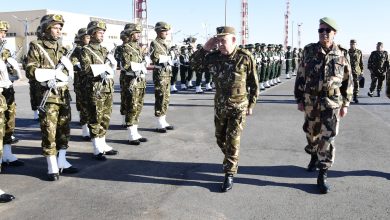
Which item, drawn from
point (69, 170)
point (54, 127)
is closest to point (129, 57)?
point (54, 127)

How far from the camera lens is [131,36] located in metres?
7.29

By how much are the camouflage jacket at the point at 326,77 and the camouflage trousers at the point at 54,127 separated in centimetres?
349

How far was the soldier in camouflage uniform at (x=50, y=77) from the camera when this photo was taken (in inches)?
203

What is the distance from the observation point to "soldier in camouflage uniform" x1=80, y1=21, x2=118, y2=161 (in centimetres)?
627

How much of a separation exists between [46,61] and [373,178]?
4938mm

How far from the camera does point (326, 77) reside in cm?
485

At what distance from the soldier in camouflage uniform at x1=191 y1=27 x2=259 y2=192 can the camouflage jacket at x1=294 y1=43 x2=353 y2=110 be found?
76 cm

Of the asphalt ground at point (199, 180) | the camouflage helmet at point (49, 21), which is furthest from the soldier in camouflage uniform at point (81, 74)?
the camouflage helmet at point (49, 21)

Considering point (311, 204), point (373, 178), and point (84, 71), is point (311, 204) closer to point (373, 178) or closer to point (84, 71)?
point (373, 178)

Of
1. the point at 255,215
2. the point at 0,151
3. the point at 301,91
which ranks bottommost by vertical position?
the point at 255,215

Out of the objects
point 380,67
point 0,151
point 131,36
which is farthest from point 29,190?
point 380,67

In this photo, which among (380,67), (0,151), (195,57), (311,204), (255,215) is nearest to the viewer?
(255,215)

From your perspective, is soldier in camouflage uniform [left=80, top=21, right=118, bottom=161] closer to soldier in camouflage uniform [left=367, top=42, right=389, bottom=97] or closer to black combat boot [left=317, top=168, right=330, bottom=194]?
black combat boot [left=317, top=168, right=330, bottom=194]

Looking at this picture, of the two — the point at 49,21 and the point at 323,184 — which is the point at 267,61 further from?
the point at 49,21
